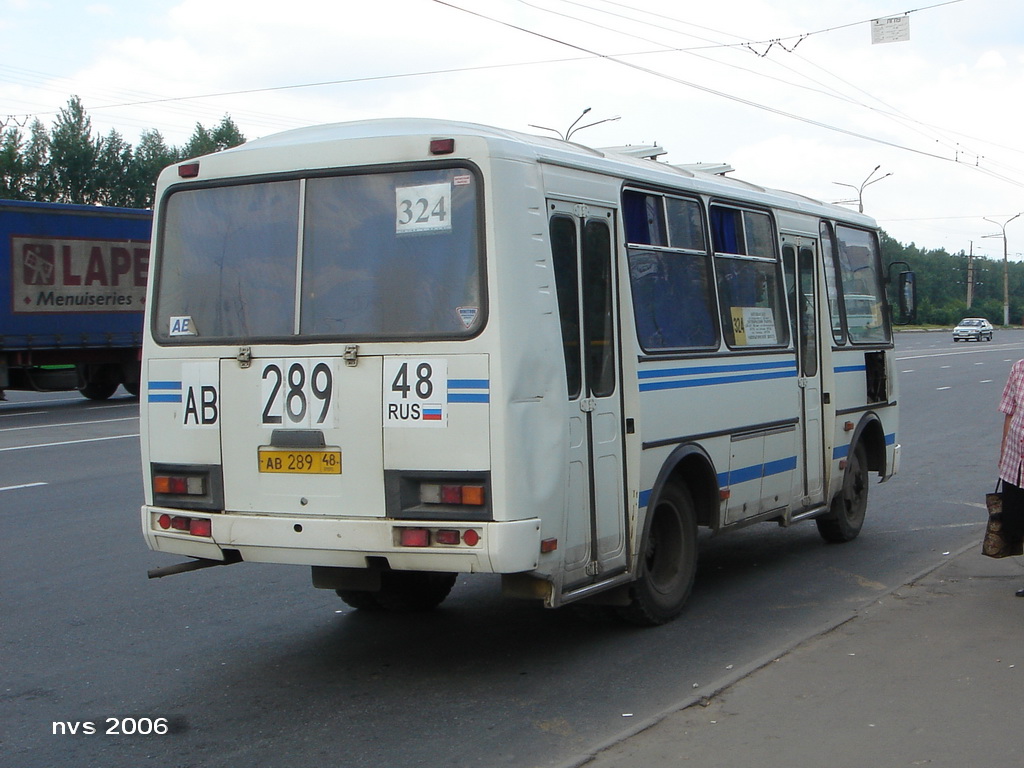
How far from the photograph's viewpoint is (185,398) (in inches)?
255

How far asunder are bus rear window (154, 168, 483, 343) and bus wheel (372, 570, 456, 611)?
1915 mm

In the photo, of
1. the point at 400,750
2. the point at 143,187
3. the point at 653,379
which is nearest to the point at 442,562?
the point at 400,750

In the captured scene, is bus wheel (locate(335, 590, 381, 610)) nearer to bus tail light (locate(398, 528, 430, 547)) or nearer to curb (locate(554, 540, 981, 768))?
bus tail light (locate(398, 528, 430, 547))

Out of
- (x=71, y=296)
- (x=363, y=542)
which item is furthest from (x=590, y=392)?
(x=71, y=296)

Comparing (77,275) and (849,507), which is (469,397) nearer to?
(849,507)

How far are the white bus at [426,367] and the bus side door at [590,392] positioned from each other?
1 cm

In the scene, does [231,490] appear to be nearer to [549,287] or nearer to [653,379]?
[549,287]

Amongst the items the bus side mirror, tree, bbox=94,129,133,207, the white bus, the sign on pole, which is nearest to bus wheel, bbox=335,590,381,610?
the white bus

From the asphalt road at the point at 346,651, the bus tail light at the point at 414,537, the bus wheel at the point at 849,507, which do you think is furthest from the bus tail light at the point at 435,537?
the bus wheel at the point at 849,507

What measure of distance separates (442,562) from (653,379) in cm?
186

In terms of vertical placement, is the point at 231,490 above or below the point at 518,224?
below

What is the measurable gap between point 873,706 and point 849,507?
4.95 meters

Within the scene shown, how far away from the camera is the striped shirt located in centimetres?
714

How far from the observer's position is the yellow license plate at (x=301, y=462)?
602 centimetres
